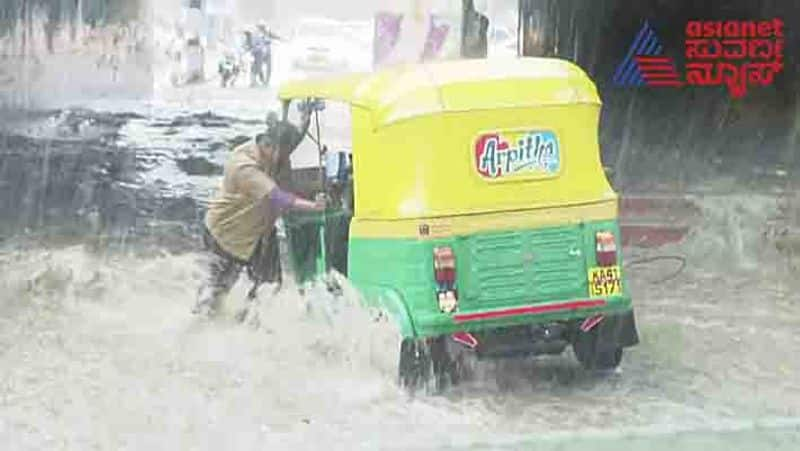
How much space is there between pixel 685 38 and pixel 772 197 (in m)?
1.58

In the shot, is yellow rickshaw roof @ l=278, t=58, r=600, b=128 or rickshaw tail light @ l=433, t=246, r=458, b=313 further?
yellow rickshaw roof @ l=278, t=58, r=600, b=128

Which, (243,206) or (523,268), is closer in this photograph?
(523,268)

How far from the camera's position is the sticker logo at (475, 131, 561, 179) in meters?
7.85

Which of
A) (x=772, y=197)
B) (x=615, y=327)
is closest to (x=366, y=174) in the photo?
(x=615, y=327)

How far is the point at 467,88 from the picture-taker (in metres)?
7.93

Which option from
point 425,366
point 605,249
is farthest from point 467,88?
point 425,366

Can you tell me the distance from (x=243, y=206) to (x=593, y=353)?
2.30m

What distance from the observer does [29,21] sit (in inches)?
391

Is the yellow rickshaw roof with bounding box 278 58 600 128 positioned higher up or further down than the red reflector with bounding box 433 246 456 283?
higher up

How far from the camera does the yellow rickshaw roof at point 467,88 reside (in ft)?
25.8

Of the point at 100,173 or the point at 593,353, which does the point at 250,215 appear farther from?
the point at 593,353

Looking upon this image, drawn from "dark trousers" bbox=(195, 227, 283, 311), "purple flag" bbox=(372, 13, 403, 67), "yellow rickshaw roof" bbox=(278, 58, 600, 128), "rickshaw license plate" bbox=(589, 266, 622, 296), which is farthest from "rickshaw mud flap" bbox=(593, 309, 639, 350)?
"purple flag" bbox=(372, 13, 403, 67)

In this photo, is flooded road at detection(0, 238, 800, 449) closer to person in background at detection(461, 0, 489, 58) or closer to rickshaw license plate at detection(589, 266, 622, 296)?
rickshaw license plate at detection(589, 266, 622, 296)

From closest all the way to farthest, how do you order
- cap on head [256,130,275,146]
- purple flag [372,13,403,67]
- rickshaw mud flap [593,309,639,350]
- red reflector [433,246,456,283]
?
1. red reflector [433,246,456,283]
2. rickshaw mud flap [593,309,639,350]
3. cap on head [256,130,275,146]
4. purple flag [372,13,403,67]
